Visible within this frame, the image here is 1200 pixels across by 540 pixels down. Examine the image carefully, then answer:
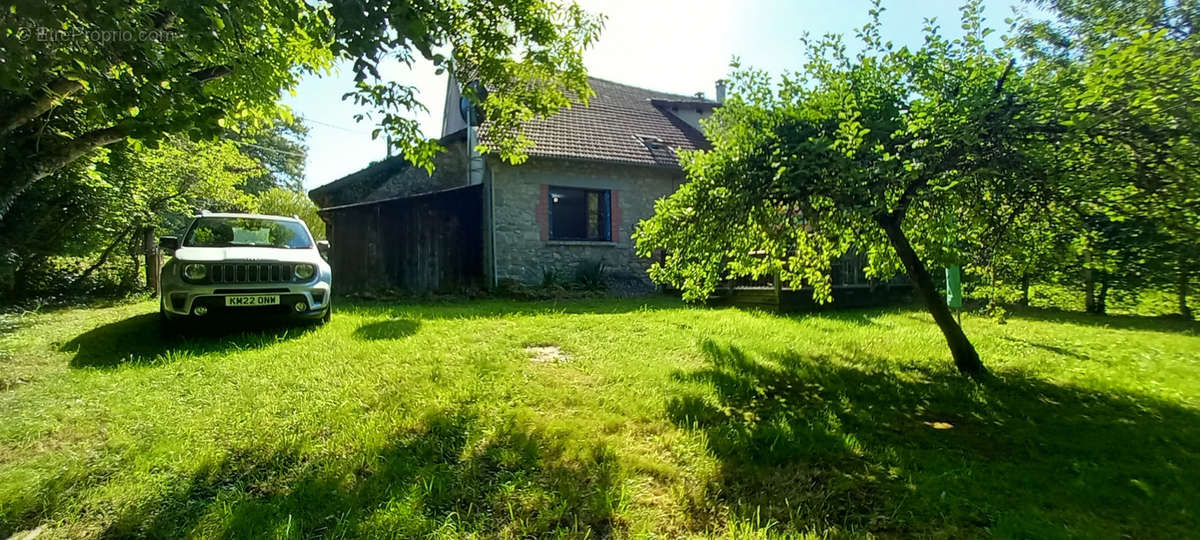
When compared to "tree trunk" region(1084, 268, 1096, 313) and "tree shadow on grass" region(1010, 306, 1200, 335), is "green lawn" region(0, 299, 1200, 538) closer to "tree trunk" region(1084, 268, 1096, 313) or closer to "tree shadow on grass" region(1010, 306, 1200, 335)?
"tree shadow on grass" region(1010, 306, 1200, 335)

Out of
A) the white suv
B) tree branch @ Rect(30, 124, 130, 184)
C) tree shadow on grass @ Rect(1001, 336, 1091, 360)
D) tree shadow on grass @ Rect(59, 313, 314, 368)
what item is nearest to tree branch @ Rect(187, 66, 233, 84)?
tree branch @ Rect(30, 124, 130, 184)

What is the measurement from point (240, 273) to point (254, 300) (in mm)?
350

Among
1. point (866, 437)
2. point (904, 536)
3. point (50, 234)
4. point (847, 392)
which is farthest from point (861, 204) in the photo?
point (50, 234)

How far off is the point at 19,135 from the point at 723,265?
703cm

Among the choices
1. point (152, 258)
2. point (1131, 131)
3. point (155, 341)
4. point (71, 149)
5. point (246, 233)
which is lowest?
point (155, 341)

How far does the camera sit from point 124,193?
1005 cm

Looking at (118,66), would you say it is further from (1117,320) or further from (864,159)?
(1117,320)

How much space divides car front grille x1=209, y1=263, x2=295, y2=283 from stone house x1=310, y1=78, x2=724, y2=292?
18.4 ft

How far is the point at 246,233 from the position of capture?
6.52 m

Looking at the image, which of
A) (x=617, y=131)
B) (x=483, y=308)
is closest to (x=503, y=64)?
(x=483, y=308)

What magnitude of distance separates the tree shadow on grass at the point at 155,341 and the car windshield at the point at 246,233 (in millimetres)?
1094

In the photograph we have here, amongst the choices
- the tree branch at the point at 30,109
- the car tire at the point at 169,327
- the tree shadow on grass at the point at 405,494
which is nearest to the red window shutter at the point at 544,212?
the car tire at the point at 169,327

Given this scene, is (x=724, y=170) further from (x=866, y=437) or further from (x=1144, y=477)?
(x=1144, y=477)

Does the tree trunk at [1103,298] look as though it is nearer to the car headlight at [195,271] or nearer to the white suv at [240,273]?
the white suv at [240,273]
